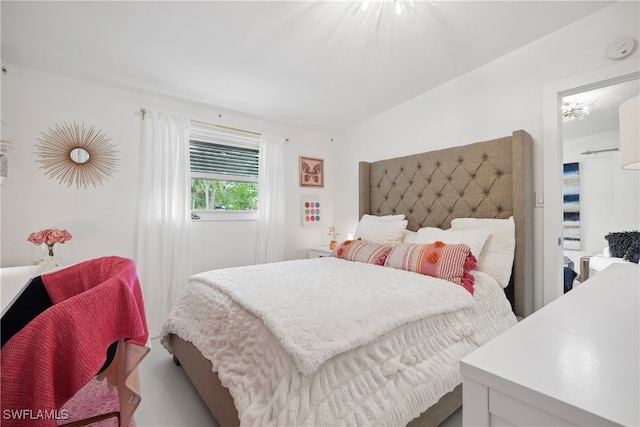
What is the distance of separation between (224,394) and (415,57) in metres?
2.48

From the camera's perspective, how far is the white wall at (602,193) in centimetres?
300

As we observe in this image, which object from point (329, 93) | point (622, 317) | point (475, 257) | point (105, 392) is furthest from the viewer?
point (329, 93)

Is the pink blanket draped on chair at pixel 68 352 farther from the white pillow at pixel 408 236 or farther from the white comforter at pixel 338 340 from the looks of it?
the white pillow at pixel 408 236

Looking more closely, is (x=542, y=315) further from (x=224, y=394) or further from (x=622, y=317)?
(x=224, y=394)

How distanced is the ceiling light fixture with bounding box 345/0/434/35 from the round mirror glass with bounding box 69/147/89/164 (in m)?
2.38

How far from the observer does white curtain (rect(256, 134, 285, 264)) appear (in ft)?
10.8

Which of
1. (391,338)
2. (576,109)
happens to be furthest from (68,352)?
(576,109)

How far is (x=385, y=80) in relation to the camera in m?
2.49

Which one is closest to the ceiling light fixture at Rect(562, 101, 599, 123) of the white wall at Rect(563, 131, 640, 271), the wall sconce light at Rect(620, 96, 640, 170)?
the white wall at Rect(563, 131, 640, 271)

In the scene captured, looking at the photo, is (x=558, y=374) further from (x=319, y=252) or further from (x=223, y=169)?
(x=223, y=169)

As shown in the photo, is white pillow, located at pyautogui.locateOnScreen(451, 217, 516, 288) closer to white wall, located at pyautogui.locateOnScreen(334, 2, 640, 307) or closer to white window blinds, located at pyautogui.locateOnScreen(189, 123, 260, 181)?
white wall, located at pyautogui.locateOnScreen(334, 2, 640, 307)

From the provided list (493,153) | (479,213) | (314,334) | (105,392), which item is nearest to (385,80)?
(493,153)

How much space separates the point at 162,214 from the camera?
8.74 feet

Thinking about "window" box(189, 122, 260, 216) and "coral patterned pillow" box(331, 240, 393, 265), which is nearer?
"coral patterned pillow" box(331, 240, 393, 265)
